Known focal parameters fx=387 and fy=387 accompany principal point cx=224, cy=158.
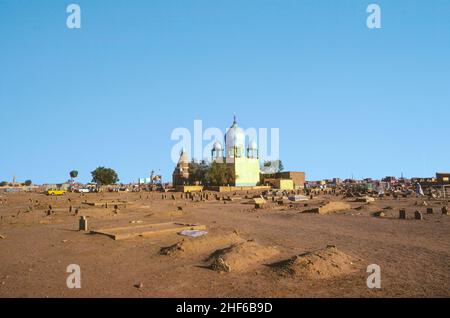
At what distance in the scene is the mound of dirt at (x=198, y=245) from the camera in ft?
34.3

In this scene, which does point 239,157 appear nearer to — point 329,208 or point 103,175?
point 103,175

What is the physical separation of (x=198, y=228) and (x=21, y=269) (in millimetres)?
6980

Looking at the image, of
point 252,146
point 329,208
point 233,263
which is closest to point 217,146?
point 252,146

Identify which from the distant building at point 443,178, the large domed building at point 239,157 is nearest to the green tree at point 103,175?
the large domed building at point 239,157

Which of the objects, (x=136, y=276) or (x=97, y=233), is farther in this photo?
(x=97, y=233)

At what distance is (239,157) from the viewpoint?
64.8m

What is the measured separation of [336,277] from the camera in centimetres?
788

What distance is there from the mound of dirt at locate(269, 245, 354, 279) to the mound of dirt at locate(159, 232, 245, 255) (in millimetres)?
2673

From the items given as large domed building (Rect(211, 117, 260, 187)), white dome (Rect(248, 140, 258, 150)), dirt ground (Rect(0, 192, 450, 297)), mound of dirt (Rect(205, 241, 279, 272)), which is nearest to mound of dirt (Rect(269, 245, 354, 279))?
dirt ground (Rect(0, 192, 450, 297))

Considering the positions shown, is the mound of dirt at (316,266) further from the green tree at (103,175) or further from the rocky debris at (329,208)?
the green tree at (103,175)

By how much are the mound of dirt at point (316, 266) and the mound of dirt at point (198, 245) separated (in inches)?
105
